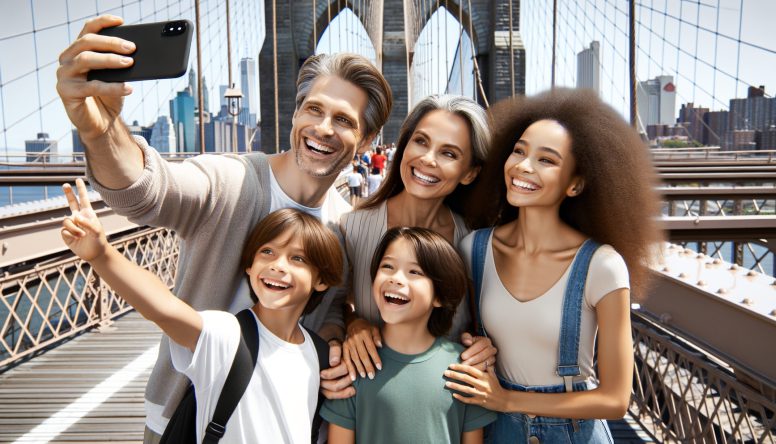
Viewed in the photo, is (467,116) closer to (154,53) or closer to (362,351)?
(362,351)

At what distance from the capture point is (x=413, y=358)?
1452 mm

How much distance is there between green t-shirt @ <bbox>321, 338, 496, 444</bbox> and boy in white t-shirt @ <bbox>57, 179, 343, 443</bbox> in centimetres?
10

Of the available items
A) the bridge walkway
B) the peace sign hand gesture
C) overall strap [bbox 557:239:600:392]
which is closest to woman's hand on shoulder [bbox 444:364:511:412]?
overall strap [bbox 557:239:600:392]

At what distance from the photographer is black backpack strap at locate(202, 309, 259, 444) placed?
1300mm

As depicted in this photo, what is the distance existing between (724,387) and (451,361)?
3.79ft

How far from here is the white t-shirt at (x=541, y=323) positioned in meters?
1.40

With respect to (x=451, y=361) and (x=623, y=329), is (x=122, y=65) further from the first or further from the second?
(x=623, y=329)

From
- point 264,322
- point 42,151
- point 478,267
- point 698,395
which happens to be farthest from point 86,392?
point 42,151

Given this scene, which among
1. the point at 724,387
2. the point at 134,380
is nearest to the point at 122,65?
the point at 724,387

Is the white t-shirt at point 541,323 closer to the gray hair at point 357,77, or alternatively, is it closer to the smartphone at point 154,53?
the gray hair at point 357,77

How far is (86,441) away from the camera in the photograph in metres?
3.24

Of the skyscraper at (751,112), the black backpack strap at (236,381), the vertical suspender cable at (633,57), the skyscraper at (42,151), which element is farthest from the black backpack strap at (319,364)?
the skyscraper at (751,112)

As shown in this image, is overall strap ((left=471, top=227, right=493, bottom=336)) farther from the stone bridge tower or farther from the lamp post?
the stone bridge tower

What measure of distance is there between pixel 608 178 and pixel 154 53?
1.03m
